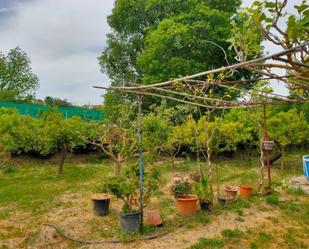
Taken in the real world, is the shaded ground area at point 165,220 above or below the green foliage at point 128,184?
below

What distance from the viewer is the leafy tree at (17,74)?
1043 inches

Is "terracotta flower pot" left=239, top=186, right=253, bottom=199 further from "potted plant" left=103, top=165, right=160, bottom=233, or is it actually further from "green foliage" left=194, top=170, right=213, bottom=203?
"potted plant" left=103, top=165, right=160, bottom=233

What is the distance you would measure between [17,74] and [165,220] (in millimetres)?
26311

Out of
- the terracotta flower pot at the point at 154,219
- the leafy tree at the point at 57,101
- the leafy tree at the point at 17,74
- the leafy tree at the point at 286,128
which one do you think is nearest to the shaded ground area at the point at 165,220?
the terracotta flower pot at the point at 154,219

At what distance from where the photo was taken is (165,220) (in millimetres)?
4875

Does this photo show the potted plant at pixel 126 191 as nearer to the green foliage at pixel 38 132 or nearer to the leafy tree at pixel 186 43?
the green foliage at pixel 38 132

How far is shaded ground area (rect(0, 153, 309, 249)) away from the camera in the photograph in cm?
408

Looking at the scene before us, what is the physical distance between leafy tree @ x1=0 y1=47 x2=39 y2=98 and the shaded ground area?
70.6 feet

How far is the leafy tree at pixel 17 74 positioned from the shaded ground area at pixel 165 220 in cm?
2152

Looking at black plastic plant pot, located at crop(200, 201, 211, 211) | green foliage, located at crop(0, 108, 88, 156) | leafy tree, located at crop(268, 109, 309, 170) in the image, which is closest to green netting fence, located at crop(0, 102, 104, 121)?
green foliage, located at crop(0, 108, 88, 156)

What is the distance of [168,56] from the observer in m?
15.4

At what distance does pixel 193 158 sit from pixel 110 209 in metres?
7.32

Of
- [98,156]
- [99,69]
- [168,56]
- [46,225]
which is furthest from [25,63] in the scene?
[46,225]

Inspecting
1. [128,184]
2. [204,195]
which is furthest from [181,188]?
[128,184]
